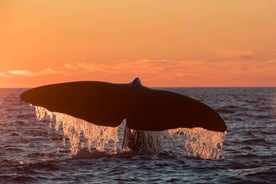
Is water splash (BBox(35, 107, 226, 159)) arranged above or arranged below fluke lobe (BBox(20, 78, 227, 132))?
below

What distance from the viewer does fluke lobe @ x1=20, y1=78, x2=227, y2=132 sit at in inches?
413

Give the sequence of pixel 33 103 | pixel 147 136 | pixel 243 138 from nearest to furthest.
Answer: pixel 33 103, pixel 147 136, pixel 243 138

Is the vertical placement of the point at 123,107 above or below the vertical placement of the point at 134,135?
above

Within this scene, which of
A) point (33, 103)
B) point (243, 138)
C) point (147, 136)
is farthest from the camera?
point (243, 138)

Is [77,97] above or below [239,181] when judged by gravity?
above

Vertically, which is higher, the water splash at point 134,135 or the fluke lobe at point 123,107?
the fluke lobe at point 123,107

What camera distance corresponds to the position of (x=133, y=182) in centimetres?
1079

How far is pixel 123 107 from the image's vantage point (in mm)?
10789

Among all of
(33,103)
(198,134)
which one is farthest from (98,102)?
(198,134)

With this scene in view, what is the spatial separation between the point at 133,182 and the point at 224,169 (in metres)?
2.69

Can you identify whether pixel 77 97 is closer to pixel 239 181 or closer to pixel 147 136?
pixel 147 136

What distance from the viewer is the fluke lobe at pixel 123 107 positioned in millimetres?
10492

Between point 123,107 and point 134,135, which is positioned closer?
point 123,107

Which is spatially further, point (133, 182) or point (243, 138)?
point (243, 138)
